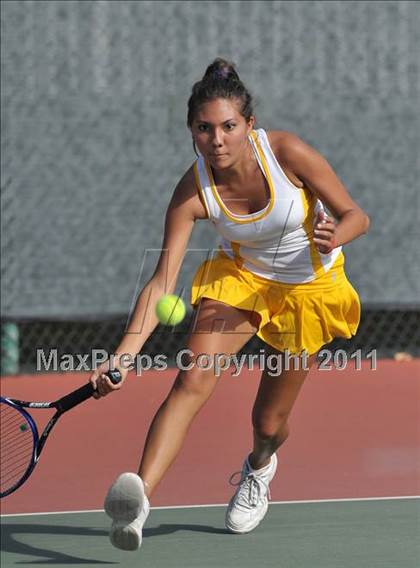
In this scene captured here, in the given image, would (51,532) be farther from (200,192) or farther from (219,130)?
(219,130)

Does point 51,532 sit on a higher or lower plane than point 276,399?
lower

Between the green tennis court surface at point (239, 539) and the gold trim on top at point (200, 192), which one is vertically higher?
the gold trim on top at point (200, 192)

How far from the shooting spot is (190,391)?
13.5ft

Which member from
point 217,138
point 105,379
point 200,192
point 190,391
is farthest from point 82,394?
point 217,138

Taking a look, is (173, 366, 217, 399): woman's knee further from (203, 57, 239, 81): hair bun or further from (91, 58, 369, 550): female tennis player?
(203, 57, 239, 81): hair bun

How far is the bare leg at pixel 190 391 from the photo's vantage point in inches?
158

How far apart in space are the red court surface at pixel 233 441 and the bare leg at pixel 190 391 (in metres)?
1.05

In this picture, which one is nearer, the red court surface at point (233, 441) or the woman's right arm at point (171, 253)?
the woman's right arm at point (171, 253)

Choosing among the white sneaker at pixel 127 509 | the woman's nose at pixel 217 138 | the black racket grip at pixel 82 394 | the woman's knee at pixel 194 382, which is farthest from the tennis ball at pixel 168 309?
the white sneaker at pixel 127 509

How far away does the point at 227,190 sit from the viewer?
431 centimetres

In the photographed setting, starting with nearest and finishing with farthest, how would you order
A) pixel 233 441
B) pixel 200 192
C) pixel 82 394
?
1. pixel 82 394
2. pixel 200 192
3. pixel 233 441

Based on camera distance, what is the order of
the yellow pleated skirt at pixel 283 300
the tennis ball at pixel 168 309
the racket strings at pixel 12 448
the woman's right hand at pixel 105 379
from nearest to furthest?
1. the woman's right hand at pixel 105 379
2. the tennis ball at pixel 168 309
3. the yellow pleated skirt at pixel 283 300
4. the racket strings at pixel 12 448

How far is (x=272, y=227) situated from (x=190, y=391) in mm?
605

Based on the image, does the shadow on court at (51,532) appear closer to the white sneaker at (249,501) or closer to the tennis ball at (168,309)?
the white sneaker at (249,501)
